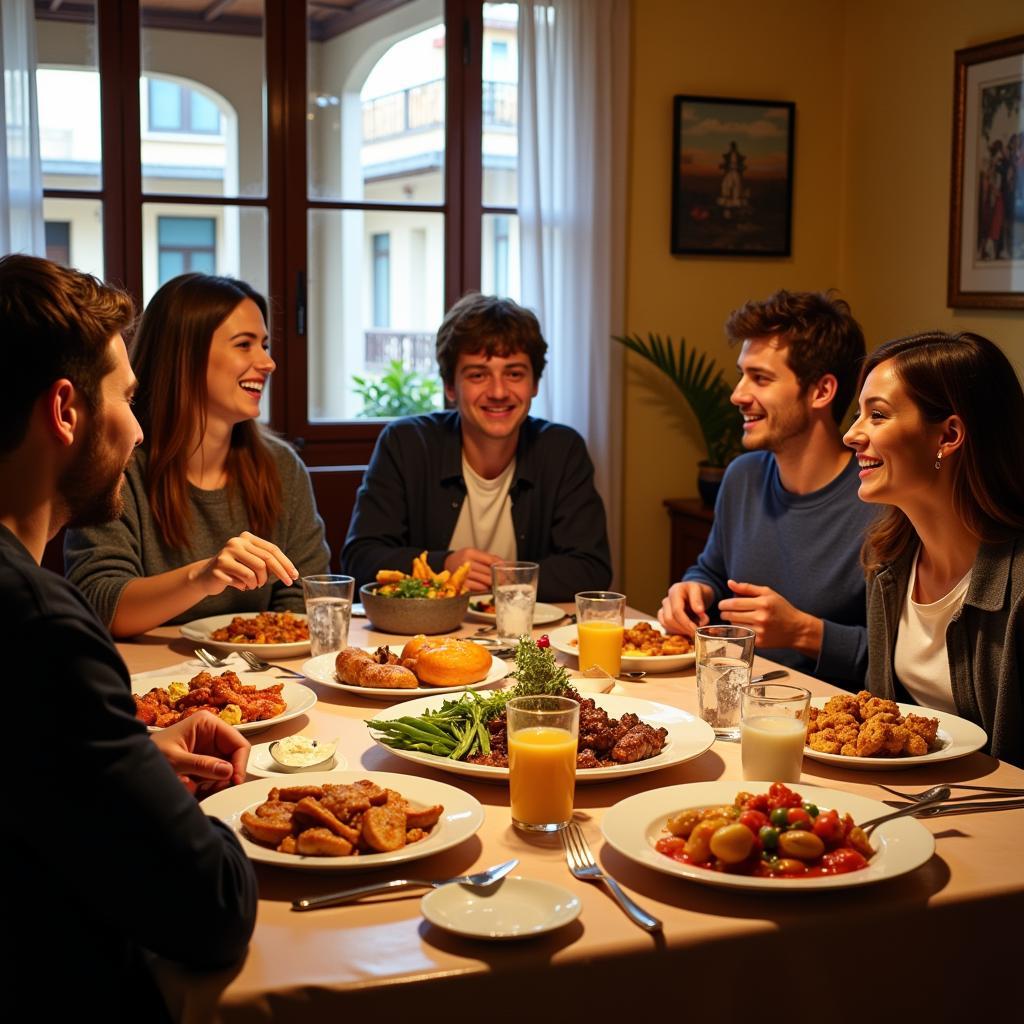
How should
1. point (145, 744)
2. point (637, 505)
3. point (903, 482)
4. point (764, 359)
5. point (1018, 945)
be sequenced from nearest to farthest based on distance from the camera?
point (145, 744), point (1018, 945), point (903, 482), point (764, 359), point (637, 505)

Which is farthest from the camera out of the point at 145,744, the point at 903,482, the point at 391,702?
the point at 903,482

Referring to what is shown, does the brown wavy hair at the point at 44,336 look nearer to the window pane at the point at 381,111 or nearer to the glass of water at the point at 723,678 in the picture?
the glass of water at the point at 723,678

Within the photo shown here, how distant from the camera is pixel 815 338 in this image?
2.94 m

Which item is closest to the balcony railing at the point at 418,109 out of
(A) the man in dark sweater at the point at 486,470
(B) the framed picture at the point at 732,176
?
(B) the framed picture at the point at 732,176

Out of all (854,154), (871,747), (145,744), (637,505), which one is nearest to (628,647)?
(871,747)

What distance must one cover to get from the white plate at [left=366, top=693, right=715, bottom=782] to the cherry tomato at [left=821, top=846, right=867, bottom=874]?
305 mm

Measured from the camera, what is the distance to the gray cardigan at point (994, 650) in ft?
6.46

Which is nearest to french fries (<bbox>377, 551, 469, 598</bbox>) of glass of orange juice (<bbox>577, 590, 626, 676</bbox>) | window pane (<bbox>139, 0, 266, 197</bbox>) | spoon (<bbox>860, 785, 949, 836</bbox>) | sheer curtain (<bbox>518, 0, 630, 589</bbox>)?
glass of orange juice (<bbox>577, 590, 626, 676</bbox>)

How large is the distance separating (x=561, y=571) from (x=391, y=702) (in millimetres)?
1038

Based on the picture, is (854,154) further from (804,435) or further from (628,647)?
(628,647)

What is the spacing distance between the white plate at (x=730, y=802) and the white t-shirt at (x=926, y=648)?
0.66m

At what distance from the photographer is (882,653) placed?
7.31ft

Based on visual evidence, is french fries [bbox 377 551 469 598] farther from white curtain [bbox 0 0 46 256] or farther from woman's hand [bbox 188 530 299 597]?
white curtain [bbox 0 0 46 256]

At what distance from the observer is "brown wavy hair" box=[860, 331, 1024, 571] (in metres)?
2.07
